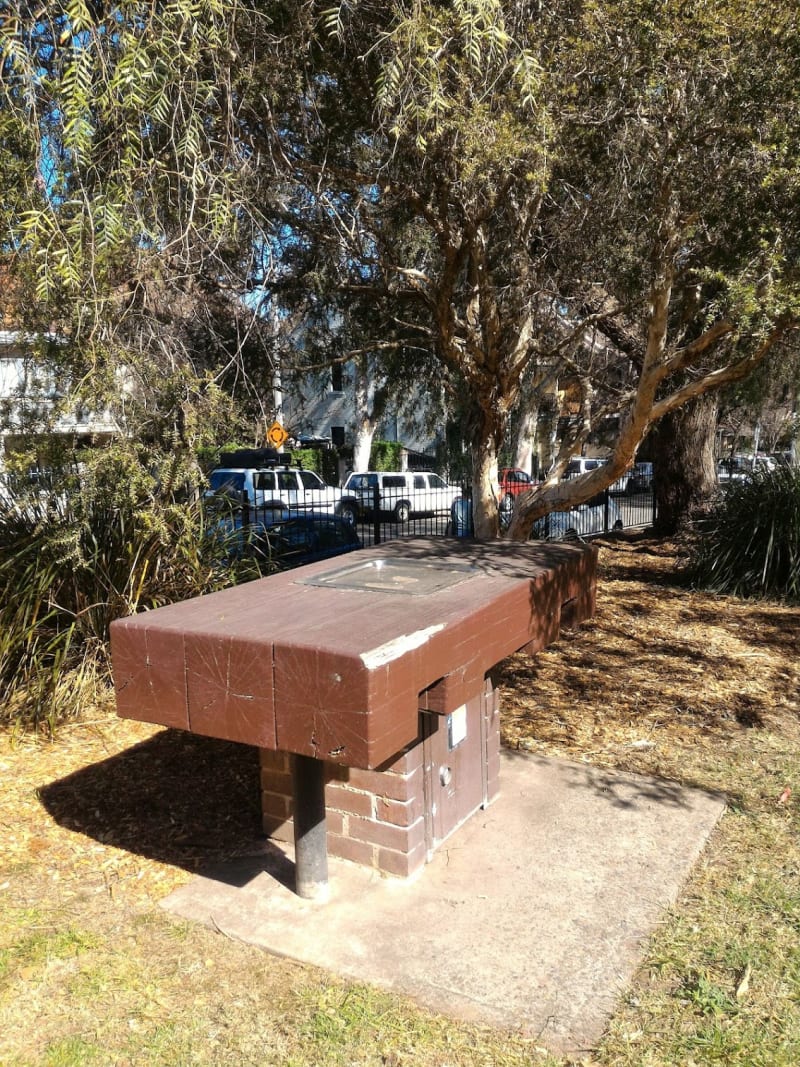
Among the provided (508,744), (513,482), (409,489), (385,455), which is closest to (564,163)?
(508,744)

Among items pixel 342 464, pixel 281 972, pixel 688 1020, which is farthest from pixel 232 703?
pixel 342 464

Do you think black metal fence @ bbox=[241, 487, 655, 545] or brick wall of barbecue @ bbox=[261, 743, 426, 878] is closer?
brick wall of barbecue @ bbox=[261, 743, 426, 878]

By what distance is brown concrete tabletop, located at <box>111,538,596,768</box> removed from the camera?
280 centimetres

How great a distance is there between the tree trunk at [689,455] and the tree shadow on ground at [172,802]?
9798mm

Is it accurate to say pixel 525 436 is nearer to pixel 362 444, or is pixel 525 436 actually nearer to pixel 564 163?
pixel 362 444

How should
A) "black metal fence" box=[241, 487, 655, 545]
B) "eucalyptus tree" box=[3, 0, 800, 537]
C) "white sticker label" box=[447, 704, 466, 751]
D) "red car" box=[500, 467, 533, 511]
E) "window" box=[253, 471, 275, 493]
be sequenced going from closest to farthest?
"white sticker label" box=[447, 704, 466, 751]
"eucalyptus tree" box=[3, 0, 800, 537]
"black metal fence" box=[241, 487, 655, 545]
"window" box=[253, 471, 275, 493]
"red car" box=[500, 467, 533, 511]

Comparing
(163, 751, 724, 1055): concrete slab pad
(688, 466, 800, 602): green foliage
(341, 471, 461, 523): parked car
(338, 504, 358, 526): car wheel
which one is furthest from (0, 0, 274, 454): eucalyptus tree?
(341, 471, 461, 523): parked car

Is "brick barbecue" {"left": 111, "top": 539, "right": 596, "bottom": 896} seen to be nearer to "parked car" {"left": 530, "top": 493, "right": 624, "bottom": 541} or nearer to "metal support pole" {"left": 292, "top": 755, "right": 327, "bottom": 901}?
"metal support pole" {"left": 292, "top": 755, "right": 327, "bottom": 901}

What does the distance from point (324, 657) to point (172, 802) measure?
7.78ft

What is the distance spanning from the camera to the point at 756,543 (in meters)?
10.2

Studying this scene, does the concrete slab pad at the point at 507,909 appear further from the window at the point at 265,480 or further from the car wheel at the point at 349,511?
the window at the point at 265,480

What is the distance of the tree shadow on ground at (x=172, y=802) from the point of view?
420 cm

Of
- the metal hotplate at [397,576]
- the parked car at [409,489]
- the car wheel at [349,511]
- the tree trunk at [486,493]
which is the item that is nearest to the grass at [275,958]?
the metal hotplate at [397,576]

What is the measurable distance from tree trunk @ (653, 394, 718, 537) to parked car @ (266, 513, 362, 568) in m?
5.62
